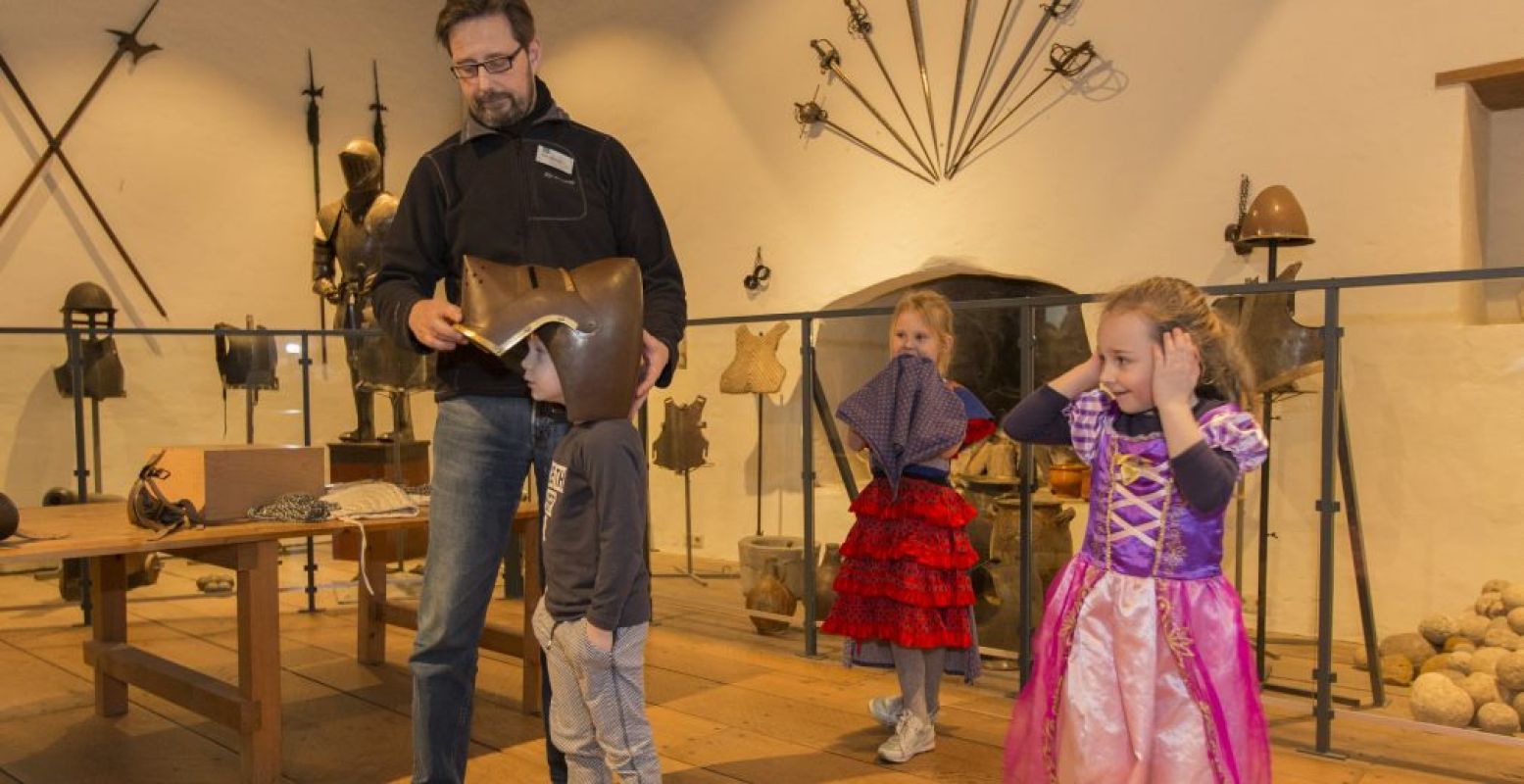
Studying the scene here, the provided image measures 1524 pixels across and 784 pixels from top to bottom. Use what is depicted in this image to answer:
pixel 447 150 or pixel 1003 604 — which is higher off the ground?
pixel 447 150

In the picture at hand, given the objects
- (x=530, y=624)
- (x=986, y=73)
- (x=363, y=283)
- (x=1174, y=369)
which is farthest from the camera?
(x=363, y=283)

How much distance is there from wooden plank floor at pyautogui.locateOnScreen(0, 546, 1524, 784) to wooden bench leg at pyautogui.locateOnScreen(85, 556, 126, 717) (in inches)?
2.1

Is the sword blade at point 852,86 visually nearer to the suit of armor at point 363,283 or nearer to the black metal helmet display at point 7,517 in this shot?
the suit of armor at point 363,283

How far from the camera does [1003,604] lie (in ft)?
13.2

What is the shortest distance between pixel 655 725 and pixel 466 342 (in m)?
1.55

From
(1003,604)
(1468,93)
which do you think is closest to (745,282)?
(1003,604)

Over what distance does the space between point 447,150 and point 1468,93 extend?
370 centimetres

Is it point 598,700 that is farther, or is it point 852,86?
point 852,86

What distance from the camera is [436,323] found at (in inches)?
75.3

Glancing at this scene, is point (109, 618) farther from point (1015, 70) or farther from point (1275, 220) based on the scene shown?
point (1015, 70)

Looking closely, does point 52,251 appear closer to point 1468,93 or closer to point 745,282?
point 745,282

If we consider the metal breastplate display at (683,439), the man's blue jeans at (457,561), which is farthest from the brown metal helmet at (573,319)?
the metal breastplate display at (683,439)

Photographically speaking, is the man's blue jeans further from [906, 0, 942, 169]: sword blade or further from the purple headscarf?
[906, 0, 942, 169]: sword blade

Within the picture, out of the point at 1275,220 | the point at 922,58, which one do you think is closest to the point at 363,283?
the point at 922,58
